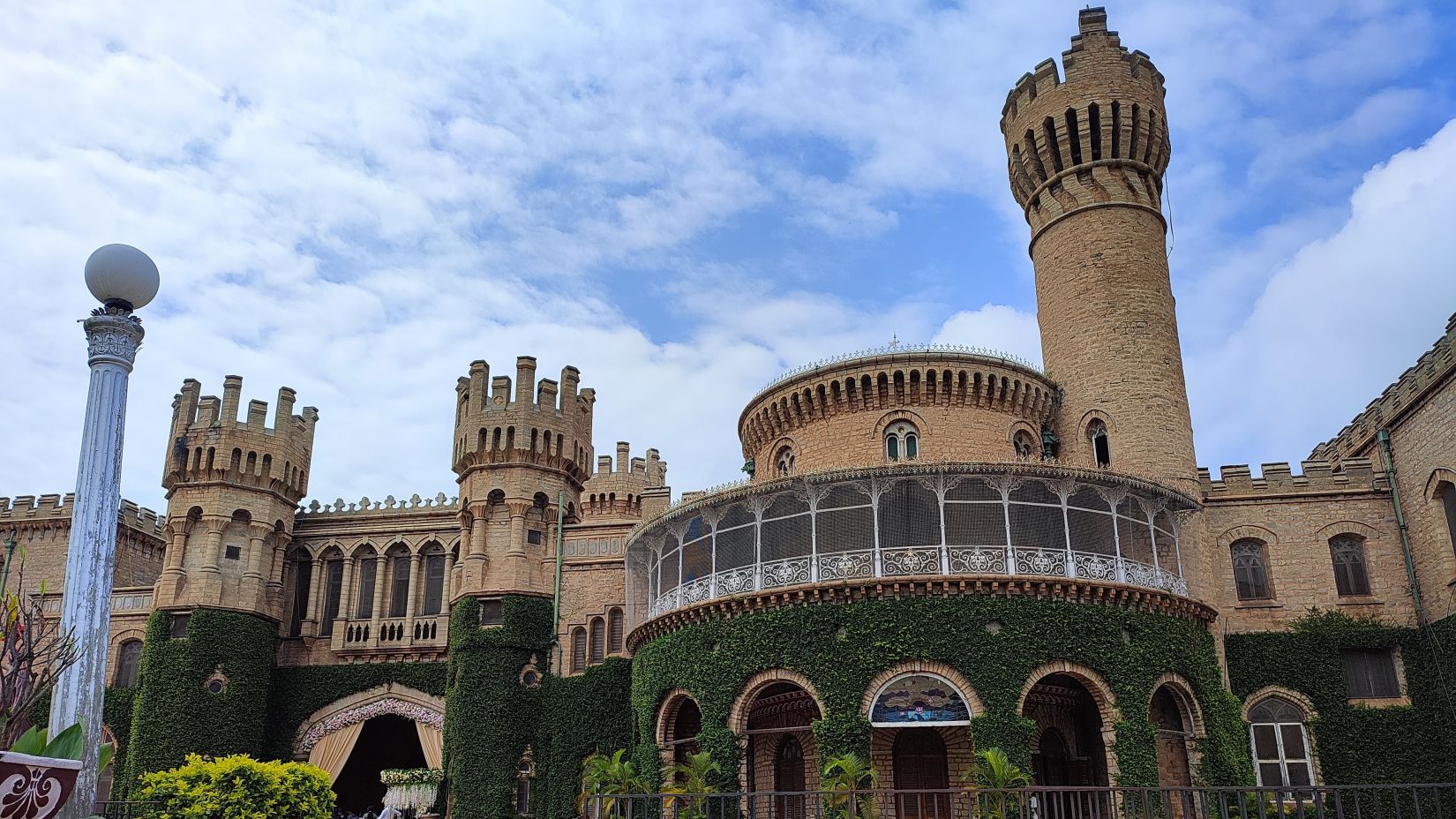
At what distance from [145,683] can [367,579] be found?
7472 mm

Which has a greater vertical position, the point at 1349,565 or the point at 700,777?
the point at 1349,565

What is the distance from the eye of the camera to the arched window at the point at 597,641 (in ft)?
112

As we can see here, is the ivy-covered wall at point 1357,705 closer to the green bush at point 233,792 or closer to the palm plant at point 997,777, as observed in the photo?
the palm plant at point 997,777

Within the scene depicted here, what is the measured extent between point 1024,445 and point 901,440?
379 centimetres

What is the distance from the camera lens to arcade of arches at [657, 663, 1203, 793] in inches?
970

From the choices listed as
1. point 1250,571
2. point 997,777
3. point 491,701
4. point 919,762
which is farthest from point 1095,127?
point 491,701

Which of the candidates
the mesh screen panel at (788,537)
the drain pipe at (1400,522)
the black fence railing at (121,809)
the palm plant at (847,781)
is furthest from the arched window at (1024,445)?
the black fence railing at (121,809)

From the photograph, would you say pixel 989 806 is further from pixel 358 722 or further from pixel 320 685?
pixel 320 685

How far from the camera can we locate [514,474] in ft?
115

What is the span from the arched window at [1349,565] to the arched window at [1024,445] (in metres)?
8.24

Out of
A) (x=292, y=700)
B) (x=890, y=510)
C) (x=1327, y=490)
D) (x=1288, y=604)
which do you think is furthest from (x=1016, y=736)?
(x=292, y=700)

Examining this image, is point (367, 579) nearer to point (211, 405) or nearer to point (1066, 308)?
point (211, 405)

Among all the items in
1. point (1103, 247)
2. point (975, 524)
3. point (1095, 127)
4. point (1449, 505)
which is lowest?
point (975, 524)

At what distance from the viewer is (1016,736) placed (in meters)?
23.5
